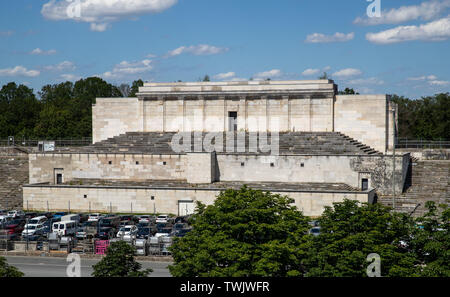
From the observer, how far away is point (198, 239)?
3080 cm

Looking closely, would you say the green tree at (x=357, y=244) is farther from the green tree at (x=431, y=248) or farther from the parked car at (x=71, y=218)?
the parked car at (x=71, y=218)

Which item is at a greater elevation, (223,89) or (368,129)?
(223,89)

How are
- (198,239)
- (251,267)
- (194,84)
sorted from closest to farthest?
(251,267) < (198,239) < (194,84)

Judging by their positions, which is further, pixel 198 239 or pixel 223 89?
pixel 223 89

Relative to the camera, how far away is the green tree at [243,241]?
1112 inches

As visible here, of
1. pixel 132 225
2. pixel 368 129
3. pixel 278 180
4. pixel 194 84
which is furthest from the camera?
pixel 194 84

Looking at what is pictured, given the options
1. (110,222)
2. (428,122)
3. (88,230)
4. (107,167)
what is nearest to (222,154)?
(107,167)

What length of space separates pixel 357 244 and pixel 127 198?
34.4 metres

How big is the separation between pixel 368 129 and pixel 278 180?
49.3 feet

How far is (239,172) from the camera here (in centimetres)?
6144

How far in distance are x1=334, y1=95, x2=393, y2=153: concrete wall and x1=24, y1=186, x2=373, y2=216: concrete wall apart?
49.6ft
